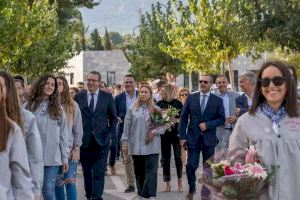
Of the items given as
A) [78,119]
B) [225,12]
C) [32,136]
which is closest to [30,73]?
[225,12]

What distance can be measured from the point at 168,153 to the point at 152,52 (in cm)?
2977

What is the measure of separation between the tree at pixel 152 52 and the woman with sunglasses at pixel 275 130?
35.1 m

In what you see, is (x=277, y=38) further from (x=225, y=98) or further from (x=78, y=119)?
(x=78, y=119)

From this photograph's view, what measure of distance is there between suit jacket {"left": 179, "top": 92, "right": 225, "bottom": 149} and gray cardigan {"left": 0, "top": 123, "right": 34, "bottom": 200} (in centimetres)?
608

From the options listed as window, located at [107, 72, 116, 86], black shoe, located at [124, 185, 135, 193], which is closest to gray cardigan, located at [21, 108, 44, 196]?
black shoe, located at [124, 185, 135, 193]

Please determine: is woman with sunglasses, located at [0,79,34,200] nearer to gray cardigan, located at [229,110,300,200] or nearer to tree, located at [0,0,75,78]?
gray cardigan, located at [229,110,300,200]

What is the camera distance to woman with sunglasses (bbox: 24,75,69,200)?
8.34 meters

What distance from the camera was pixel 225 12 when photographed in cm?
2936

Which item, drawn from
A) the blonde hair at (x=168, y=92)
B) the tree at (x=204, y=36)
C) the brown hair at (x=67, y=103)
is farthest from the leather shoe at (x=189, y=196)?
the tree at (x=204, y=36)

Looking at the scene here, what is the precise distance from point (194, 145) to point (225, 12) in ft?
62.6

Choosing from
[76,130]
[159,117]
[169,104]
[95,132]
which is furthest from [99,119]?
[169,104]

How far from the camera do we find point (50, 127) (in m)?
8.43

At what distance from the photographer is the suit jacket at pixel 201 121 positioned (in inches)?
426

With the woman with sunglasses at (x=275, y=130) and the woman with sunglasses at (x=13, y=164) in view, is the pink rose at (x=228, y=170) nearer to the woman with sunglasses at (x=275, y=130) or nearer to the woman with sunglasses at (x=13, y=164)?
the woman with sunglasses at (x=275, y=130)
